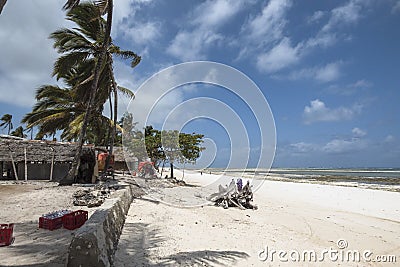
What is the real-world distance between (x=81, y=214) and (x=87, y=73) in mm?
12418

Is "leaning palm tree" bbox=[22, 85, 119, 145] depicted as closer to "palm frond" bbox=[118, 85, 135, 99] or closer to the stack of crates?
"palm frond" bbox=[118, 85, 135, 99]

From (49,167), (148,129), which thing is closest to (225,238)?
(49,167)

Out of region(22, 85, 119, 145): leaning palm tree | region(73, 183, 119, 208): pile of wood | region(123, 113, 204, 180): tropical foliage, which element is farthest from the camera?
region(123, 113, 204, 180): tropical foliage

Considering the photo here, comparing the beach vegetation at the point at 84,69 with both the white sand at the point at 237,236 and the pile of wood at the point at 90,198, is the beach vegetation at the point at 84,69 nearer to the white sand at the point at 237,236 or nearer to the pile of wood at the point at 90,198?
the pile of wood at the point at 90,198

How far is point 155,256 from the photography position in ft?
14.6

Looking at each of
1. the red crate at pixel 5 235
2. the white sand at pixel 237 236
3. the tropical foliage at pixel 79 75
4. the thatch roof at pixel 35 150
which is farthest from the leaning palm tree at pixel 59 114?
the red crate at pixel 5 235

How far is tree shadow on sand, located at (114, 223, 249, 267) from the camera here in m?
4.16

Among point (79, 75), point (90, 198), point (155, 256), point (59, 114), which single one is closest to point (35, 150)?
point (59, 114)

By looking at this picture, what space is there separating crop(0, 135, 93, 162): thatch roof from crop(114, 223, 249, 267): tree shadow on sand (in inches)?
431

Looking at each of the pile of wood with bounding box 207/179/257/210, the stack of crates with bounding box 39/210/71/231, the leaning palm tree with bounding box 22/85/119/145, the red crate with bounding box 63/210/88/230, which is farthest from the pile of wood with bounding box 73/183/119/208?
the leaning palm tree with bounding box 22/85/119/145

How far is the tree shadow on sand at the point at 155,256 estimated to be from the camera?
13.7 feet

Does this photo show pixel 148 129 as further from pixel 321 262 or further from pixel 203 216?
pixel 321 262

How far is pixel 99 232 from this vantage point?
357cm

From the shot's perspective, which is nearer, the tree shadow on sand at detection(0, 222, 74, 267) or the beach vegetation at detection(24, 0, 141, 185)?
the tree shadow on sand at detection(0, 222, 74, 267)
